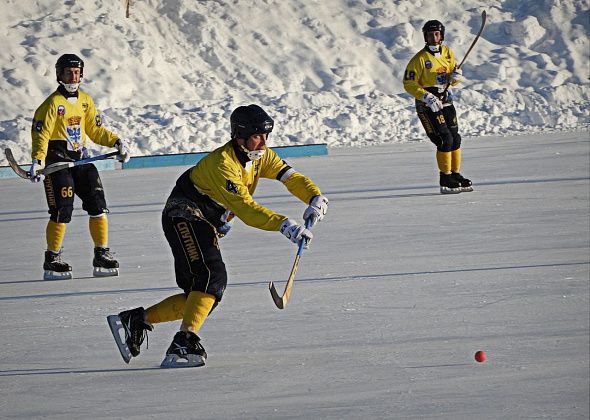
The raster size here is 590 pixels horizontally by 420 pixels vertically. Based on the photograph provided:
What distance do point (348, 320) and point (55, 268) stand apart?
105 inches

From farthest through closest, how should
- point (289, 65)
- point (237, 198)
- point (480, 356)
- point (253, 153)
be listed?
point (289, 65) < point (253, 153) < point (237, 198) < point (480, 356)

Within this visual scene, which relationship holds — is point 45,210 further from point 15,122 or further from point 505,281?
point 15,122

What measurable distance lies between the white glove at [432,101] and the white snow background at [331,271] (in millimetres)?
801

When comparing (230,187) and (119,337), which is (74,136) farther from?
(230,187)

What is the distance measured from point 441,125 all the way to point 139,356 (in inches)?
260

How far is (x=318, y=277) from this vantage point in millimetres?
6996

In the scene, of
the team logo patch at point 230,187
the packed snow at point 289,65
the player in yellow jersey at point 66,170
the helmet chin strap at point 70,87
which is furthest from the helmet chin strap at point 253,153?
the packed snow at point 289,65

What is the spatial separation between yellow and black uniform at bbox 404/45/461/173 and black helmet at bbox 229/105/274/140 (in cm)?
642

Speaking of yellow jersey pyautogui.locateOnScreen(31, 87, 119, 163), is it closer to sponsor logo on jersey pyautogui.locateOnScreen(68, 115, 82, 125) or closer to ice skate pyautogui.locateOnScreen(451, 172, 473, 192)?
sponsor logo on jersey pyautogui.locateOnScreen(68, 115, 82, 125)

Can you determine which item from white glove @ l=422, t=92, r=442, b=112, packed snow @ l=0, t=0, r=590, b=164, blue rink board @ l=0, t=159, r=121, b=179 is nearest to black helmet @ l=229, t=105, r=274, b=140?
white glove @ l=422, t=92, r=442, b=112

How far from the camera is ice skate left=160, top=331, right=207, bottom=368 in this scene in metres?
4.83

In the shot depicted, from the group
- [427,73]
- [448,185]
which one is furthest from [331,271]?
[427,73]

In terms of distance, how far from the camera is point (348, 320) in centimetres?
559

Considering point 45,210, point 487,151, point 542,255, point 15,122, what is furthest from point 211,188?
point 15,122
